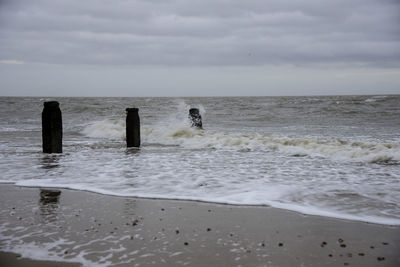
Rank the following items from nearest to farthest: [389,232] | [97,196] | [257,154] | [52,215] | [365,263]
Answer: [365,263]
[389,232]
[52,215]
[97,196]
[257,154]

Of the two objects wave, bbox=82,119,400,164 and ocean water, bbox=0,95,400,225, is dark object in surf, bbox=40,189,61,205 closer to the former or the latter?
ocean water, bbox=0,95,400,225

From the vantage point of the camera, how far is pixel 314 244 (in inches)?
118

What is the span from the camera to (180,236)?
319 cm

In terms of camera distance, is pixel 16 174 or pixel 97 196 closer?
pixel 97 196

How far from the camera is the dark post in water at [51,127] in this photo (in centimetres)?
790

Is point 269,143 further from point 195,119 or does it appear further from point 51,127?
point 51,127

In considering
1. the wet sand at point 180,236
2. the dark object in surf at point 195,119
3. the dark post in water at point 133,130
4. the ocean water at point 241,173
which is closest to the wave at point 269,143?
the ocean water at point 241,173

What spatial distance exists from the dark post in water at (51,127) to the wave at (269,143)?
2.86 meters

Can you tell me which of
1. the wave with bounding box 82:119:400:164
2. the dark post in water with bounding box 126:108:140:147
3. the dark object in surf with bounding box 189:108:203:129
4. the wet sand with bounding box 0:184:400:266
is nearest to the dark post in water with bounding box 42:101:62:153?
the dark post in water with bounding box 126:108:140:147

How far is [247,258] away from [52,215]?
2023 millimetres

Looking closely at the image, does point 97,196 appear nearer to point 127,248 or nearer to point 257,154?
point 127,248

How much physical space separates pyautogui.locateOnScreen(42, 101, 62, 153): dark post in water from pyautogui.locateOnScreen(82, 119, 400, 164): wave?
2.86 m

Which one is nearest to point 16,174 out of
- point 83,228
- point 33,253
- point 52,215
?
point 52,215

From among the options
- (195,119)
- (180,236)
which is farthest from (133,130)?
(180,236)
